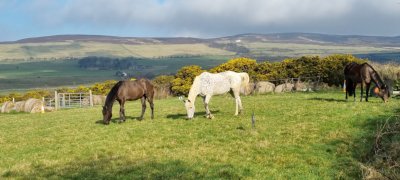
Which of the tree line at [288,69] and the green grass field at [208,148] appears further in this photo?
the tree line at [288,69]

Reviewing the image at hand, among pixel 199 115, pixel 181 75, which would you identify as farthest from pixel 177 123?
pixel 181 75

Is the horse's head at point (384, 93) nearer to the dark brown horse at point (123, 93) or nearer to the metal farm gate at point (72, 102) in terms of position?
the dark brown horse at point (123, 93)

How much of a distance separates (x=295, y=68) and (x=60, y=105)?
27.1 metres

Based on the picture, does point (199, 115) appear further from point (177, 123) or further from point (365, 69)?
point (365, 69)

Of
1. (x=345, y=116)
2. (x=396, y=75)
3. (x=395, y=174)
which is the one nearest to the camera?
(x=395, y=174)

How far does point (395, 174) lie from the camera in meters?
8.79

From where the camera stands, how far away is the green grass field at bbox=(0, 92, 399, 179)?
1089 cm

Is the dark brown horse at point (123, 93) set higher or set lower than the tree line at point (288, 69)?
lower

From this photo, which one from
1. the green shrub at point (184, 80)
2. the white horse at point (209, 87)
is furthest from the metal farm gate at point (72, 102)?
the white horse at point (209, 87)

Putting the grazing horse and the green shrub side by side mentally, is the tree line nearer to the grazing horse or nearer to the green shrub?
the green shrub

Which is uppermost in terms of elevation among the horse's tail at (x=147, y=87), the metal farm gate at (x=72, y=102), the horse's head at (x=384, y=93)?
the horse's tail at (x=147, y=87)

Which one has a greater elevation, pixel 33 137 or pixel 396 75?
pixel 396 75

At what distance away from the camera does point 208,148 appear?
1322cm

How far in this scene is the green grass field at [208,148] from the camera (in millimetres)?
10891
